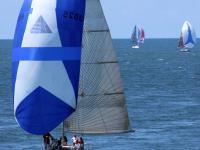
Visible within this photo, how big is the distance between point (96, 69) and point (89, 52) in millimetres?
921

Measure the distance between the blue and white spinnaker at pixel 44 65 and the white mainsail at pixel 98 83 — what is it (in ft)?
5.82

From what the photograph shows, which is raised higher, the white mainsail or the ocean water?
the white mainsail

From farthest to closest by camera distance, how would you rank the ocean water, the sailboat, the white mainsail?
the ocean water
the white mainsail
the sailboat

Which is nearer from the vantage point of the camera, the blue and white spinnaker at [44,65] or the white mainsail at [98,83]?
the blue and white spinnaker at [44,65]

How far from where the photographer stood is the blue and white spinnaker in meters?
40.0

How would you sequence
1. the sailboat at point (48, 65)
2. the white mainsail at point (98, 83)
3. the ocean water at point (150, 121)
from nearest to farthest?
the sailboat at point (48, 65) < the white mainsail at point (98, 83) < the ocean water at point (150, 121)

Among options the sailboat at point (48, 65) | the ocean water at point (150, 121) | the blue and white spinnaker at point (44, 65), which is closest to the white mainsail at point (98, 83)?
the sailboat at point (48, 65)

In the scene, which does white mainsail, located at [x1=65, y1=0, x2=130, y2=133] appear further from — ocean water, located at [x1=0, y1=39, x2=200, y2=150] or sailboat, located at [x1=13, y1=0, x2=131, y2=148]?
ocean water, located at [x1=0, y1=39, x2=200, y2=150]

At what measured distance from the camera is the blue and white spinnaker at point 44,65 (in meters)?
40.0

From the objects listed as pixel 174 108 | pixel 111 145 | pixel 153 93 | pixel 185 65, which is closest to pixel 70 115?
pixel 111 145

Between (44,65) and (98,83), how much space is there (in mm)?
3745

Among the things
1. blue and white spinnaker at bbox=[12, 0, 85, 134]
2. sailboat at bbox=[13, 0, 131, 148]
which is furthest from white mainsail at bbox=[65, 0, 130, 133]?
blue and white spinnaker at bbox=[12, 0, 85, 134]

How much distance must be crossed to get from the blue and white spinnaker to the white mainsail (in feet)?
5.82

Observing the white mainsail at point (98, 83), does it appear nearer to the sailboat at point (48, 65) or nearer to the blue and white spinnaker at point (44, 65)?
the sailboat at point (48, 65)
